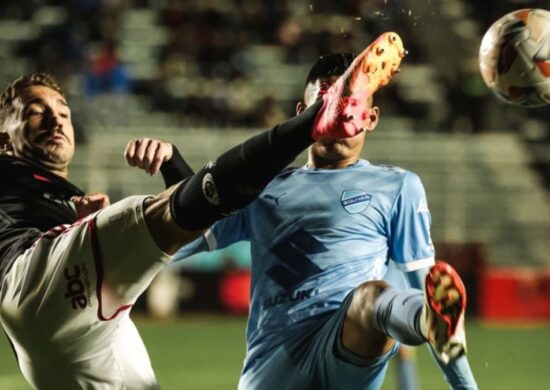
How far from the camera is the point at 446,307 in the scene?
345 centimetres

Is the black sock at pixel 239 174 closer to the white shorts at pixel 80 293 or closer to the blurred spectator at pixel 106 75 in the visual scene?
the white shorts at pixel 80 293

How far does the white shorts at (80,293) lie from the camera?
4055mm

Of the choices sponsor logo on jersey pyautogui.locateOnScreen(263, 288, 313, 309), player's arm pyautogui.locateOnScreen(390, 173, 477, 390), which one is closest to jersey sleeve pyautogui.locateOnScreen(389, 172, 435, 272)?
player's arm pyautogui.locateOnScreen(390, 173, 477, 390)

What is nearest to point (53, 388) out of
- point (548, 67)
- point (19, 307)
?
point (19, 307)

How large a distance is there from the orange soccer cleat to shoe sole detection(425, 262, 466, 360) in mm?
553

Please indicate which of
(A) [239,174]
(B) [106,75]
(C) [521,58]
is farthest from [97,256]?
(B) [106,75]

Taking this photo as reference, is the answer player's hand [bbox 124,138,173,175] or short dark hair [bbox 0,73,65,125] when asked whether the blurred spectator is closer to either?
short dark hair [bbox 0,73,65,125]

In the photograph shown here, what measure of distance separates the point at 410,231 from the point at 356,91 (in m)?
0.86

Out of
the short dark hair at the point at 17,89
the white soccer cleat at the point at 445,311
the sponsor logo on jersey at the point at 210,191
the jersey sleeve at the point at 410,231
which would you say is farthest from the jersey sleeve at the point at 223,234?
the white soccer cleat at the point at 445,311

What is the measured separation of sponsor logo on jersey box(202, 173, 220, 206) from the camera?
3904 millimetres

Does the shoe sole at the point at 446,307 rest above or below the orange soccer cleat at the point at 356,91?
below

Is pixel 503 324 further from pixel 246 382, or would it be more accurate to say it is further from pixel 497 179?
pixel 246 382

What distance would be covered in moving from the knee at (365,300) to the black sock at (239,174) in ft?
1.58

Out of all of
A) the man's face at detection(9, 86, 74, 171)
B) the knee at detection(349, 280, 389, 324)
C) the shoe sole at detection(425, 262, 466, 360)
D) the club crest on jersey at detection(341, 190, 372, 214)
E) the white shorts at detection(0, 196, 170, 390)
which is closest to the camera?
the shoe sole at detection(425, 262, 466, 360)
